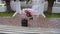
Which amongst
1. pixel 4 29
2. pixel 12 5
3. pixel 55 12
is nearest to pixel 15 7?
pixel 12 5

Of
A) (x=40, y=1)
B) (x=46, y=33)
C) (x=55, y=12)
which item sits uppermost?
(x=46, y=33)

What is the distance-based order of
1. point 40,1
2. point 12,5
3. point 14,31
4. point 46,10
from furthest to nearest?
point 12,5 < point 46,10 < point 40,1 < point 14,31

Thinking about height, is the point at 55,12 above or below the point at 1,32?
below

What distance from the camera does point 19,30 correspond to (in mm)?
1096

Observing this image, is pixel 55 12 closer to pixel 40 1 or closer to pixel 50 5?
pixel 50 5

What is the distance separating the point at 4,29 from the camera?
1.09 meters

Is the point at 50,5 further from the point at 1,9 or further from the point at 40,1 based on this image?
the point at 1,9

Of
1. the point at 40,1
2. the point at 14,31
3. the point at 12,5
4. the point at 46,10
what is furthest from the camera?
the point at 12,5

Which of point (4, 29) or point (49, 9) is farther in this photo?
point (49, 9)

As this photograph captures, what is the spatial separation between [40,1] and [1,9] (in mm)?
2434

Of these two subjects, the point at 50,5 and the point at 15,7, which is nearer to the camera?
the point at 50,5

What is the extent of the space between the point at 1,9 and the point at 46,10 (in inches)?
105

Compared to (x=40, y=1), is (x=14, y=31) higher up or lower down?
higher up

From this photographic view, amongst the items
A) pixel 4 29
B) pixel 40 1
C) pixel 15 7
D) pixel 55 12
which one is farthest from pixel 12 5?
pixel 4 29
